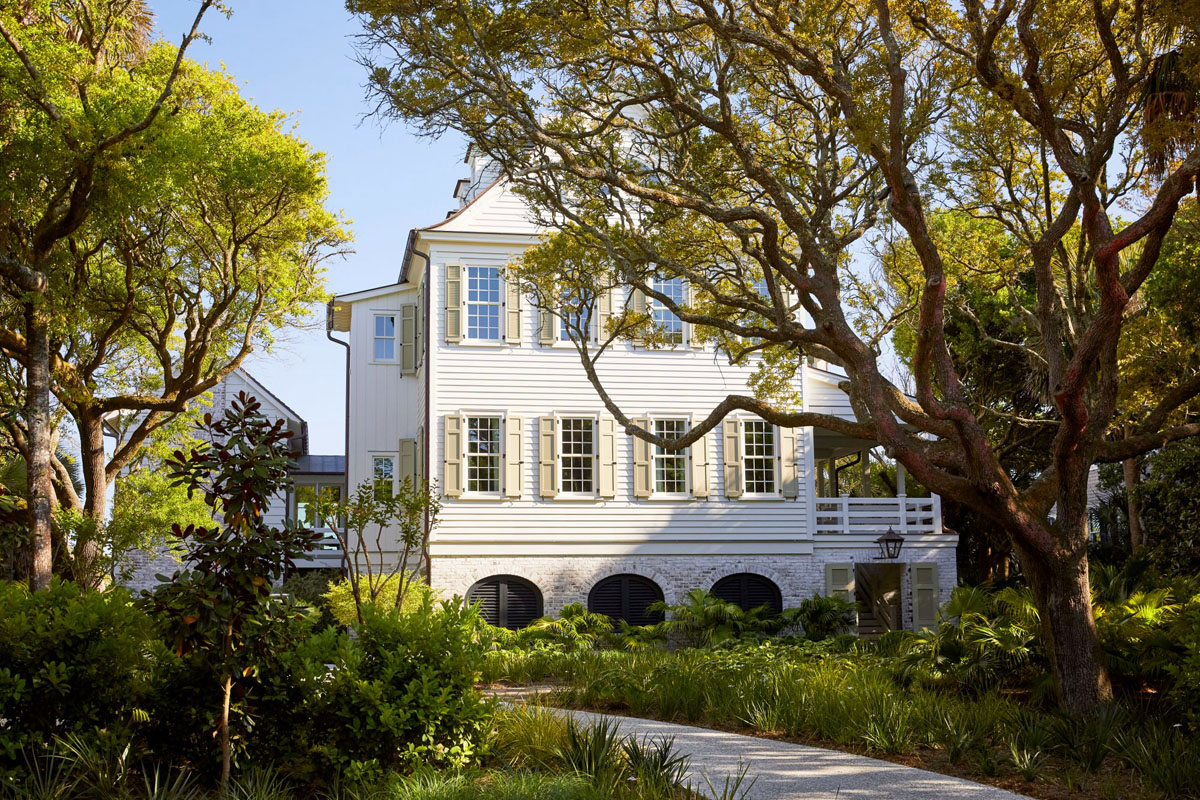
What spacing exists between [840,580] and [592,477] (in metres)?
5.51

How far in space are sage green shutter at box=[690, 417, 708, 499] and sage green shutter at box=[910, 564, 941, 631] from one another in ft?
15.6

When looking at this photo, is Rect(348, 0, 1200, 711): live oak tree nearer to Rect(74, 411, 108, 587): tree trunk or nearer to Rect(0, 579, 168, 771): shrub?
Rect(0, 579, 168, 771): shrub

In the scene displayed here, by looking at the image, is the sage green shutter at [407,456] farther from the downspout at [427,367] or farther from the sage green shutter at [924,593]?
the sage green shutter at [924,593]

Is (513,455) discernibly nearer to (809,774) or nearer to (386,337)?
(386,337)

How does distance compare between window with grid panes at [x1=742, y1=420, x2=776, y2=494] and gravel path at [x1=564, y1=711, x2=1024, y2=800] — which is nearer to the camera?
gravel path at [x1=564, y1=711, x2=1024, y2=800]

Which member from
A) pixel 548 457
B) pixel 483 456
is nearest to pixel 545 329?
pixel 548 457

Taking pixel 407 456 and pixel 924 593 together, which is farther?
pixel 407 456

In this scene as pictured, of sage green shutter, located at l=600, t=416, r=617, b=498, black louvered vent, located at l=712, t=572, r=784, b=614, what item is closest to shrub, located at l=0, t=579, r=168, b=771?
sage green shutter, located at l=600, t=416, r=617, b=498

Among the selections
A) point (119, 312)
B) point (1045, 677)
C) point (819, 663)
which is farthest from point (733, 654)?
point (119, 312)

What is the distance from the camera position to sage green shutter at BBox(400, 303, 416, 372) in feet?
77.4

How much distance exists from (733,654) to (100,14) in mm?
12095

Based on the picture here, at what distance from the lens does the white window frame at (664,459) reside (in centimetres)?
2136

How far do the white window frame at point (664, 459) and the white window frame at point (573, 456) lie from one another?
108 cm

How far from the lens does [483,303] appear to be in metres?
21.3
